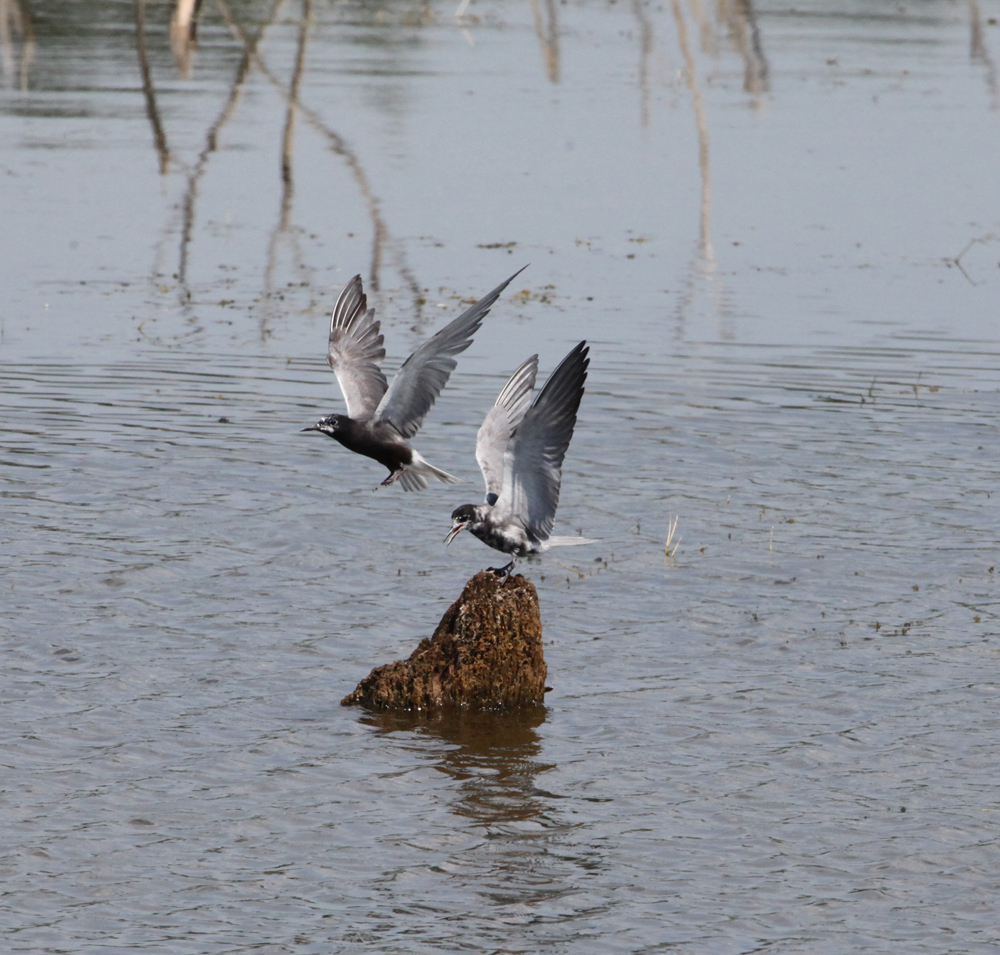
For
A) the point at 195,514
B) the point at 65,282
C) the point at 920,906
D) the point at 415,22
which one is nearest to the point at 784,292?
the point at 65,282

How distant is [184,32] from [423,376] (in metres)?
28.9

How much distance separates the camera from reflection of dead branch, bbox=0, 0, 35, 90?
3347 cm

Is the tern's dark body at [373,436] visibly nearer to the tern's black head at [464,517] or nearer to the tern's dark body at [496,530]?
the tern's dark body at [496,530]

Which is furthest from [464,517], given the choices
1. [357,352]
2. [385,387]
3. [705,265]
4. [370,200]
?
[370,200]

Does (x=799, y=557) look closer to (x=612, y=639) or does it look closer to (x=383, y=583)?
(x=612, y=639)

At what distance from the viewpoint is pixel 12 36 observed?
38.4 m

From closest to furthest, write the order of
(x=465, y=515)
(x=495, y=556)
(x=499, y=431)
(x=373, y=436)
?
(x=465, y=515), (x=499, y=431), (x=373, y=436), (x=495, y=556)

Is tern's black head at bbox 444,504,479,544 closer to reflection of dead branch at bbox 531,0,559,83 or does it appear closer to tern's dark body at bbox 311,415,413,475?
tern's dark body at bbox 311,415,413,475

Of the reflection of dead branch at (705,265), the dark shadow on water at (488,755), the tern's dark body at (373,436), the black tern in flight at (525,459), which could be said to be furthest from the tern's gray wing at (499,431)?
the reflection of dead branch at (705,265)

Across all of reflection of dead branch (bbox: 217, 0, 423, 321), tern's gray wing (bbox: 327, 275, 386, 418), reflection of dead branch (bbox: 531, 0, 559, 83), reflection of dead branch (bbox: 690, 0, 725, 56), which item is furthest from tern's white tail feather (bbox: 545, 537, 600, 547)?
reflection of dead branch (bbox: 690, 0, 725, 56)

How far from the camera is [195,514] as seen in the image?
11.3m

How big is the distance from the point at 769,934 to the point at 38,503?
6.84m

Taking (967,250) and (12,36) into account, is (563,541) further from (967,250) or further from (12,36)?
(12,36)

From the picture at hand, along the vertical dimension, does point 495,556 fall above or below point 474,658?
below
